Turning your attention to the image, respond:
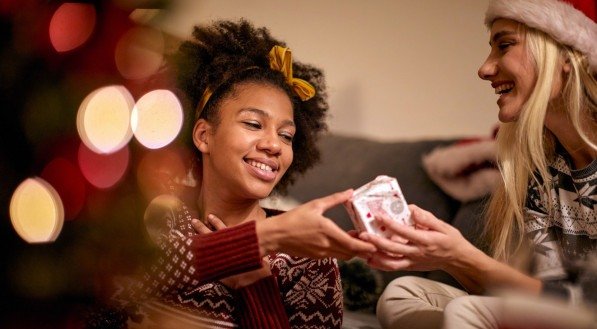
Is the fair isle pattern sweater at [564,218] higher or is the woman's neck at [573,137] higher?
the woman's neck at [573,137]

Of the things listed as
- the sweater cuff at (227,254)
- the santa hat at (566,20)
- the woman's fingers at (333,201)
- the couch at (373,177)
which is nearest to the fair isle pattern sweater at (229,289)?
the sweater cuff at (227,254)

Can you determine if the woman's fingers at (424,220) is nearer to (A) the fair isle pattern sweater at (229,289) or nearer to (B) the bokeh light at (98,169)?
(A) the fair isle pattern sweater at (229,289)

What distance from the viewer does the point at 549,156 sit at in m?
1.23

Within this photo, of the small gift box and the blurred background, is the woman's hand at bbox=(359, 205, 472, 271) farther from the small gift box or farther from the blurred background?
the blurred background

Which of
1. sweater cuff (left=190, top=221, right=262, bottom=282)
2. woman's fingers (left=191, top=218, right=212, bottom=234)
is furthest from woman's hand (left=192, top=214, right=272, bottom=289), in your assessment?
sweater cuff (left=190, top=221, right=262, bottom=282)

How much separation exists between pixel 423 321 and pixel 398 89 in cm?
120

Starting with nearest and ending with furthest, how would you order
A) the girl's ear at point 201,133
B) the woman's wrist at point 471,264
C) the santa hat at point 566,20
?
the woman's wrist at point 471,264, the santa hat at point 566,20, the girl's ear at point 201,133

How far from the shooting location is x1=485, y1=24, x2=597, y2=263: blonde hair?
3.67 feet

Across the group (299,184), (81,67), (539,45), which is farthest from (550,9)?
(299,184)

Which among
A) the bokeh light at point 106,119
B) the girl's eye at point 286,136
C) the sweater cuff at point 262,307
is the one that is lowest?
the sweater cuff at point 262,307

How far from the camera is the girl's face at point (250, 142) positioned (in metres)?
1.14

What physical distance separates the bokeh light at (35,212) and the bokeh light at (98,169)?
4 cm

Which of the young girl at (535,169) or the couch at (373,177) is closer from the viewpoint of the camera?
the young girl at (535,169)

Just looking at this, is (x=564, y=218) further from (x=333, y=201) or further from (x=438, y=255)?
(x=333, y=201)
